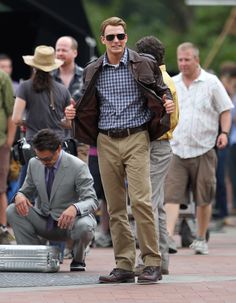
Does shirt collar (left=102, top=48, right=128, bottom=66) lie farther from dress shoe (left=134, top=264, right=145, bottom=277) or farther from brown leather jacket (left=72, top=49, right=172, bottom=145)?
dress shoe (left=134, top=264, right=145, bottom=277)

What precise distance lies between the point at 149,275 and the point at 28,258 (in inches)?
49.9

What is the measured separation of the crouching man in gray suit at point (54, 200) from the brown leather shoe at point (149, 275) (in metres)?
1.05

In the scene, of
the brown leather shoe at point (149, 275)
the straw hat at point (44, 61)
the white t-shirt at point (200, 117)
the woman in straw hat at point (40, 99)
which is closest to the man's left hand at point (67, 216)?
the brown leather shoe at point (149, 275)

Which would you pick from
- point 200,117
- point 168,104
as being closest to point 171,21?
point 200,117

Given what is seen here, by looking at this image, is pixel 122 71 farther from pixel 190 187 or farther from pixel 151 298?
pixel 190 187

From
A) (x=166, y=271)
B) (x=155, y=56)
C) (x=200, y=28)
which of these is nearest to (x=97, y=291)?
(x=166, y=271)

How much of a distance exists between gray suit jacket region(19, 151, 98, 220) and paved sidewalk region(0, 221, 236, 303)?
569mm

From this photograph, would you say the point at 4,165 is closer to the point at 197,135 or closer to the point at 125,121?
the point at 197,135

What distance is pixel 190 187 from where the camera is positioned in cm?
1390

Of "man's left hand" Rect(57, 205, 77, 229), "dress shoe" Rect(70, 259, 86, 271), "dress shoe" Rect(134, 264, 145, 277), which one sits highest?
"man's left hand" Rect(57, 205, 77, 229)

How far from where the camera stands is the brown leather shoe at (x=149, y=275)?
1045 centimetres

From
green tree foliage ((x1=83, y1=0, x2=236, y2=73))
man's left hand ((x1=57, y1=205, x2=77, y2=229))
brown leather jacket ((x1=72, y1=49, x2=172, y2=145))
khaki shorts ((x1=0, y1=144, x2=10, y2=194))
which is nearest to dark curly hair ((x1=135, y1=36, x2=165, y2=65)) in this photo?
brown leather jacket ((x1=72, y1=49, x2=172, y2=145))

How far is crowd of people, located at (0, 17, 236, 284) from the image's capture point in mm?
10453

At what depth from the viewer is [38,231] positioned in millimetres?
11703
